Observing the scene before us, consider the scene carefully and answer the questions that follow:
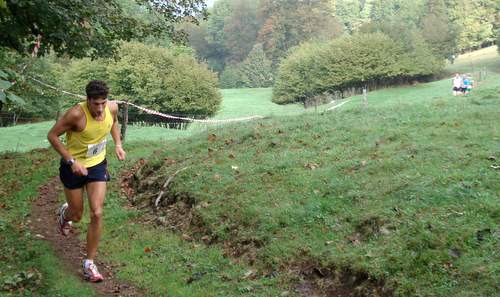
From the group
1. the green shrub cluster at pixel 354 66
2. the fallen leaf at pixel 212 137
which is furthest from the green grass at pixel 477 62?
the fallen leaf at pixel 212 137

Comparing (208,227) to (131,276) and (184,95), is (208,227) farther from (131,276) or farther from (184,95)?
(184,95)

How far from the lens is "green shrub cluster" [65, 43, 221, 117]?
3559 centimetres

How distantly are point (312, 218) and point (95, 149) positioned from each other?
10.3ft

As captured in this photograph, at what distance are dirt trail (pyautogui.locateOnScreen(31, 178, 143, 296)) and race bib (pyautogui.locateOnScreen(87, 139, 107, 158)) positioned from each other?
156 centimetres

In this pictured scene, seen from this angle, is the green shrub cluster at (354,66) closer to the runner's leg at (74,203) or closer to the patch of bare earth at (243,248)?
the patch of bare earth at (243,248)

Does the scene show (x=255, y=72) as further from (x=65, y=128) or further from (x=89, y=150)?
(x=65, y=128)

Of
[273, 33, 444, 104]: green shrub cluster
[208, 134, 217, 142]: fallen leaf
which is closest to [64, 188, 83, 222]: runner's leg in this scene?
[208, 134, 217, 142]: fallen leaf

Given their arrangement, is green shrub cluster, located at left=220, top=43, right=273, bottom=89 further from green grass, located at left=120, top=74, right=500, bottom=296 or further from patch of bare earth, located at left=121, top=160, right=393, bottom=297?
patch of bare earth, located at left=121, top=160, right=393, bottom=297

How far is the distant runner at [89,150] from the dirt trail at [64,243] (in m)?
0.27

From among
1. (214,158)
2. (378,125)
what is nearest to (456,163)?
(378,125)

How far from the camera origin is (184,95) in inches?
1416

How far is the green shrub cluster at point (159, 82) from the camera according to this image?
117ft

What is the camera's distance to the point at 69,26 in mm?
10500

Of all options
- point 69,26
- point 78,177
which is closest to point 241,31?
point 69,26
